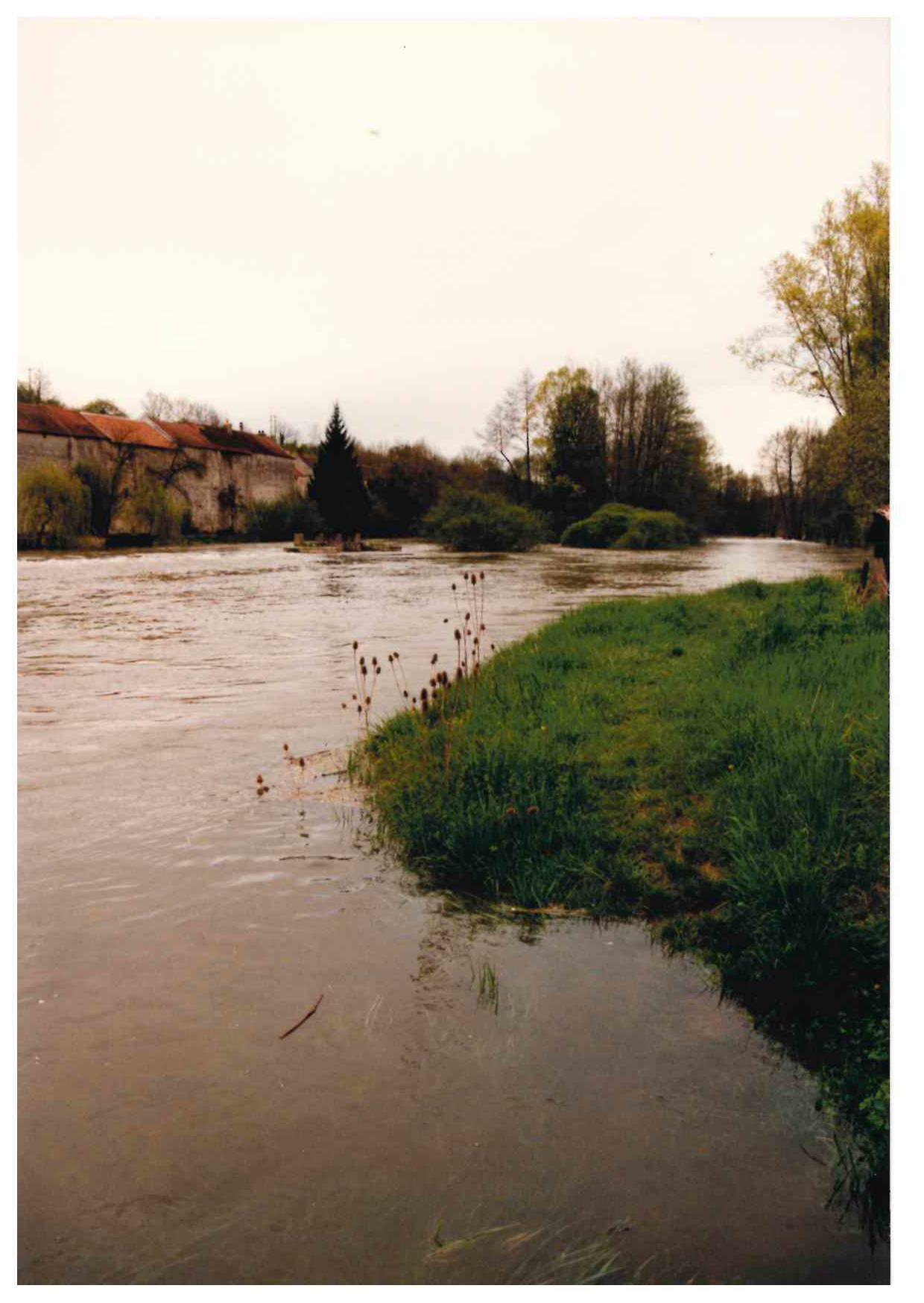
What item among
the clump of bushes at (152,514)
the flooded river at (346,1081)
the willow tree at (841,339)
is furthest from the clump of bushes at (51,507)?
the flooded river at (346,1081)

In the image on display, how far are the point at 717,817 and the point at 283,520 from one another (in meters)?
42.8

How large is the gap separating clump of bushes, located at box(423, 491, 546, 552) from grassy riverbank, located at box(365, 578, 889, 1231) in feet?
69.2

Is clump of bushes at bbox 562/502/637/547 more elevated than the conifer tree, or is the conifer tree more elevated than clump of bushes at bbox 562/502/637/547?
the conifer tree

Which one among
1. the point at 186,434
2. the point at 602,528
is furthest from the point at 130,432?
the point at 602,528

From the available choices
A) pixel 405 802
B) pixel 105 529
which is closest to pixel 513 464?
pixel 405 802

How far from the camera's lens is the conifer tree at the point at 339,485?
43.5 metres

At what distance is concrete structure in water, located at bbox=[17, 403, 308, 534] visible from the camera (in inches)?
1464

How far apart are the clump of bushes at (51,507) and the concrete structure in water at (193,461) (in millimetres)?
670

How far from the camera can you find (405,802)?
5.14 metres

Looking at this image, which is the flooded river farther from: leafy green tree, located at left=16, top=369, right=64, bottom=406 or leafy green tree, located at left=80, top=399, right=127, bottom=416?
leafy green tree, located at left=80, top=399, right=127, bottom=416

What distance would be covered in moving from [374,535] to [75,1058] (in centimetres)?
4160

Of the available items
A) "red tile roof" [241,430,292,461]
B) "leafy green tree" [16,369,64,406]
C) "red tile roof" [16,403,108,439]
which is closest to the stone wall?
"red tile roof" [241,430,292,461]

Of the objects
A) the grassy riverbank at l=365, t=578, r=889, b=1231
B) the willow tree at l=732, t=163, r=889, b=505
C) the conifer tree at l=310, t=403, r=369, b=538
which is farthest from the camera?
the conifer tree at l=310, t=403, r=369, b=538

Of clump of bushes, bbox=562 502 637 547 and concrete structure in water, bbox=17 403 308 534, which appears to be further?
concrete structure in water, bbox=17 403 308 534
